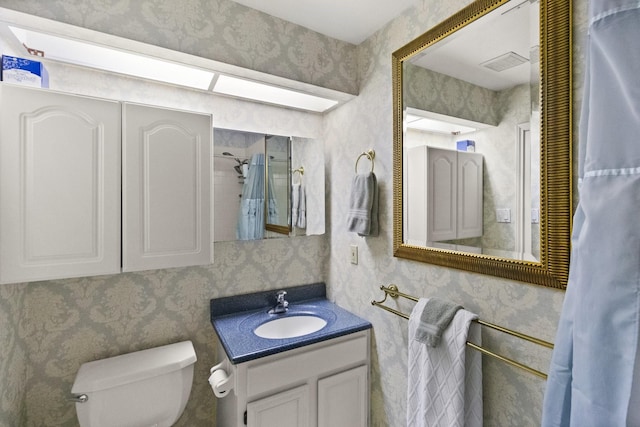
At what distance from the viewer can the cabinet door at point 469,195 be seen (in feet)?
3.83

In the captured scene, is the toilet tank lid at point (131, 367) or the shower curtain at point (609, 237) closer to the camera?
the shower curtain at point (609, 237)

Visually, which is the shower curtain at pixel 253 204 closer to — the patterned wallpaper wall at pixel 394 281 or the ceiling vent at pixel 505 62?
the patterned wallpaper wall at pixel 394 281

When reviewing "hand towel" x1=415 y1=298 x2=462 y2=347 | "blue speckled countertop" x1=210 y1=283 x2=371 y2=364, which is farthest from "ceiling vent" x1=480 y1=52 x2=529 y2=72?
"blue speckled countertop" x1=210 y1=283 x2=371 y2=364

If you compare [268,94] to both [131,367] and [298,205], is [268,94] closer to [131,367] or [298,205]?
[298,205]

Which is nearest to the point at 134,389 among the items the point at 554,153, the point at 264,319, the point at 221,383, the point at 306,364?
the point at 221,383

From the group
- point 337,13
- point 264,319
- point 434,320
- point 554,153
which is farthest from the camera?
point 264,319

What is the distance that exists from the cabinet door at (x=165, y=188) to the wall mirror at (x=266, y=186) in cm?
29

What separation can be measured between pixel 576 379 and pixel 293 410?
3.88 feet

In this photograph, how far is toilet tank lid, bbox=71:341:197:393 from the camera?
125 centimetres

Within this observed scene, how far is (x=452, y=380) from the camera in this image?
1.11 m

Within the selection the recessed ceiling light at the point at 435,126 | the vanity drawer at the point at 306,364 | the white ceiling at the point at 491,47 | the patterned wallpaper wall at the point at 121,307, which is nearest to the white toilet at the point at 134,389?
the patterned wallpaper wall at the point at 121,307

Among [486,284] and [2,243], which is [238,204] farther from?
[486,284]

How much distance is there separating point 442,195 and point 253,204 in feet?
3.41

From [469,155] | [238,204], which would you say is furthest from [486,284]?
[238,204]
